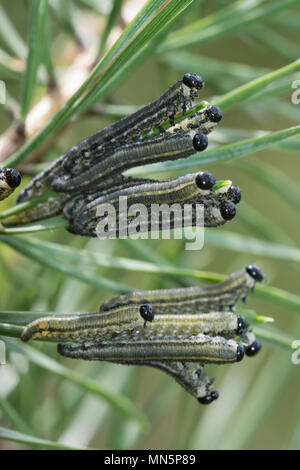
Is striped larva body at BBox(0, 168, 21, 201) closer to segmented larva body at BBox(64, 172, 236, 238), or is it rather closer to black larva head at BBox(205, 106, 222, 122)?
segmented larva body at BBox(64, 172, 236, 238)

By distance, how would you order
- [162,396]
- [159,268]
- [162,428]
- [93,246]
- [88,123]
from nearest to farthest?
[159,268]
[162,396]
[93,246]
[88,123]
[162,428]

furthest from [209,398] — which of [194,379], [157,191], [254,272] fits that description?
[157,191]

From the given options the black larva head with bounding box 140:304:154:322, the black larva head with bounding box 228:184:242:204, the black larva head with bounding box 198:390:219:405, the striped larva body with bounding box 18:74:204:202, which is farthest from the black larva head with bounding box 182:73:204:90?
the black larva head with bounding box 198:390:219:405

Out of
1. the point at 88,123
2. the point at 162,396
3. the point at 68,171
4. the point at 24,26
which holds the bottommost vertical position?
the point at 162,396

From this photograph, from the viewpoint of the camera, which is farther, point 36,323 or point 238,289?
point 238,289

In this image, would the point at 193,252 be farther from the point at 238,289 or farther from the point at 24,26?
the point at 24,26
